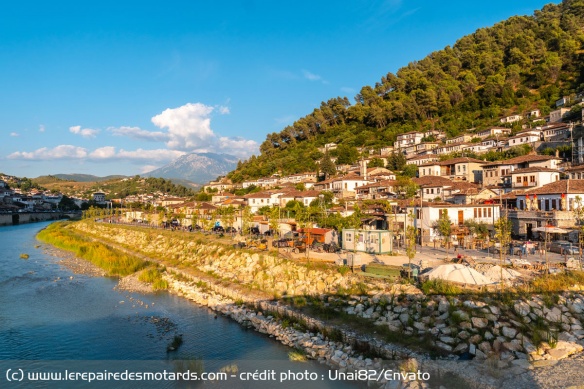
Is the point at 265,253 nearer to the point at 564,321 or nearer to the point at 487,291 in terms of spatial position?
the point at 487,291

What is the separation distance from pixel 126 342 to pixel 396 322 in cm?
1261

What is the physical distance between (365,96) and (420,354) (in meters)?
115

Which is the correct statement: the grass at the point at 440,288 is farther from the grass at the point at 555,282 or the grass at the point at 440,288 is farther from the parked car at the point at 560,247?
the parked car at the point at 560,247

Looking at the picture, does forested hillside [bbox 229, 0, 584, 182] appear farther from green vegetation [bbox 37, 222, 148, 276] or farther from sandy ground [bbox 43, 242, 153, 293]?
sandy ground [bbox 43, 242, 153, 293]

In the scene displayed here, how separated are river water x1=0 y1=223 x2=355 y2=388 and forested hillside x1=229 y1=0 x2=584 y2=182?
219 ft

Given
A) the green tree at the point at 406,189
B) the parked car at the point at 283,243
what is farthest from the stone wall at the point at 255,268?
the green tree at the point at 406,189

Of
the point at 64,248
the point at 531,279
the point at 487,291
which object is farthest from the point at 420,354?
the point at 64,248

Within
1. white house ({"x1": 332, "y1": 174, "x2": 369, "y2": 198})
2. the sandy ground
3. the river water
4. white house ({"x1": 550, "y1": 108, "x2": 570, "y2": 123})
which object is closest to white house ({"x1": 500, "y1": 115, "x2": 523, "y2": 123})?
white house ({"x1": 550, "y1": 108, "x2": 570, "y2": 123})

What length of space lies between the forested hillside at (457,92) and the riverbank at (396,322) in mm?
65197

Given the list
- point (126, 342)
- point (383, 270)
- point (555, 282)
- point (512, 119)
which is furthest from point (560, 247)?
point (512, 119)

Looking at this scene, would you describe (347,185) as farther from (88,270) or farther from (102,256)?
(88,270)

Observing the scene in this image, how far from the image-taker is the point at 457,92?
98938 mm

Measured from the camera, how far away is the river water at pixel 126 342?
1454cm

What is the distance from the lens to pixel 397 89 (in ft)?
395
